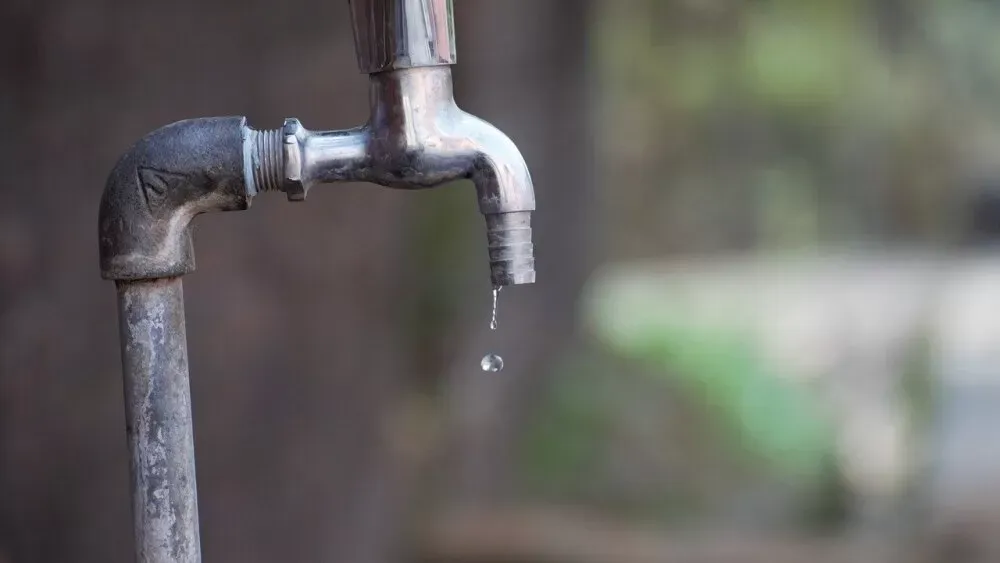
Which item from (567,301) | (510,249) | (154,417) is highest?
(510,249)

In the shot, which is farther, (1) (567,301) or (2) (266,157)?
(1) (567,301)

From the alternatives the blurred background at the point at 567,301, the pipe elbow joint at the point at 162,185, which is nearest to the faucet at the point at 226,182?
the pipe elbow joint at the point at 162,185

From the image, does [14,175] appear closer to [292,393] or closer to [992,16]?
[292,393]

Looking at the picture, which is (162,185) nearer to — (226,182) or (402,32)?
(226,182)

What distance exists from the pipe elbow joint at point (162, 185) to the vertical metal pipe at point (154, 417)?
2cm

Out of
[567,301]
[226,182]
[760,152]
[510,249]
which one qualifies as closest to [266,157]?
[226,182]

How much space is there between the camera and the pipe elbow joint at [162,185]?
2.64 feet

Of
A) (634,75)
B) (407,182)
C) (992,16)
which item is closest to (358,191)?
(407,182)

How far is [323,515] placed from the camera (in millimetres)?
1635

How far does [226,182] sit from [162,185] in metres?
0.05

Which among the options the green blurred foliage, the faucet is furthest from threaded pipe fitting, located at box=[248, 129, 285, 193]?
the green blurred foliage

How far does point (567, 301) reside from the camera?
3.29 metres

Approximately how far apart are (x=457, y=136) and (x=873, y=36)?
430cm

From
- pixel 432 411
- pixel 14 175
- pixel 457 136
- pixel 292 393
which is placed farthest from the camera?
pixel 432 411
